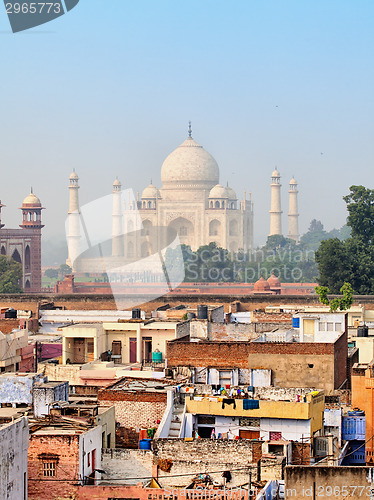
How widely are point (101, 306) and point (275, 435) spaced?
20.7m

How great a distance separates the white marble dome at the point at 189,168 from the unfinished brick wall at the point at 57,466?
5870 cm

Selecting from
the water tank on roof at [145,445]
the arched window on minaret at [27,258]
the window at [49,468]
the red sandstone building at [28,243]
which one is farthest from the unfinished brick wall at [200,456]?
the arched window on minaret at [27,258]

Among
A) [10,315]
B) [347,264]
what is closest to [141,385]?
[10,315]

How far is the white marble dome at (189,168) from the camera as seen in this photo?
226ft

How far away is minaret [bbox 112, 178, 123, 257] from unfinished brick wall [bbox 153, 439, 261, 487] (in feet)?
183

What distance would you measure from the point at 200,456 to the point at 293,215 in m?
70.9

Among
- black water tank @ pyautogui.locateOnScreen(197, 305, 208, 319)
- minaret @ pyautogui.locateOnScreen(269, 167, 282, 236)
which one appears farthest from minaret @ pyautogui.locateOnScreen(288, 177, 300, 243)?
black water tank @ pyautogui.locateOnScreen(197, 305, 208, 319)

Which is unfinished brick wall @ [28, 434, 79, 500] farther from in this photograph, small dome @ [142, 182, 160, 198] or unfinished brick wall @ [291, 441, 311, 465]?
small dome @ [142, 182, 160, 198]

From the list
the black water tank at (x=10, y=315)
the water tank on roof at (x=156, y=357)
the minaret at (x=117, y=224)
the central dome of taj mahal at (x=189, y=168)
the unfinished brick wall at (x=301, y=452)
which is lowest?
the unfinished brick wall at (x=301, y=452)

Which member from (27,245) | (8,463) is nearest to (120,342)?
(8,463)

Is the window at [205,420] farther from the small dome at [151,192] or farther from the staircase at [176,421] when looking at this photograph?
the small dome at [151,192]

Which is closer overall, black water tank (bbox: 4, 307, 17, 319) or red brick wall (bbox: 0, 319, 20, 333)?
red brick wall (bbox: 0, 319, 20, 333)

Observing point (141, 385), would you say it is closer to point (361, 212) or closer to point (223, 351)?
point (223, 351)

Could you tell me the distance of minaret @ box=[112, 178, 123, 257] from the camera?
6856 centimetres
